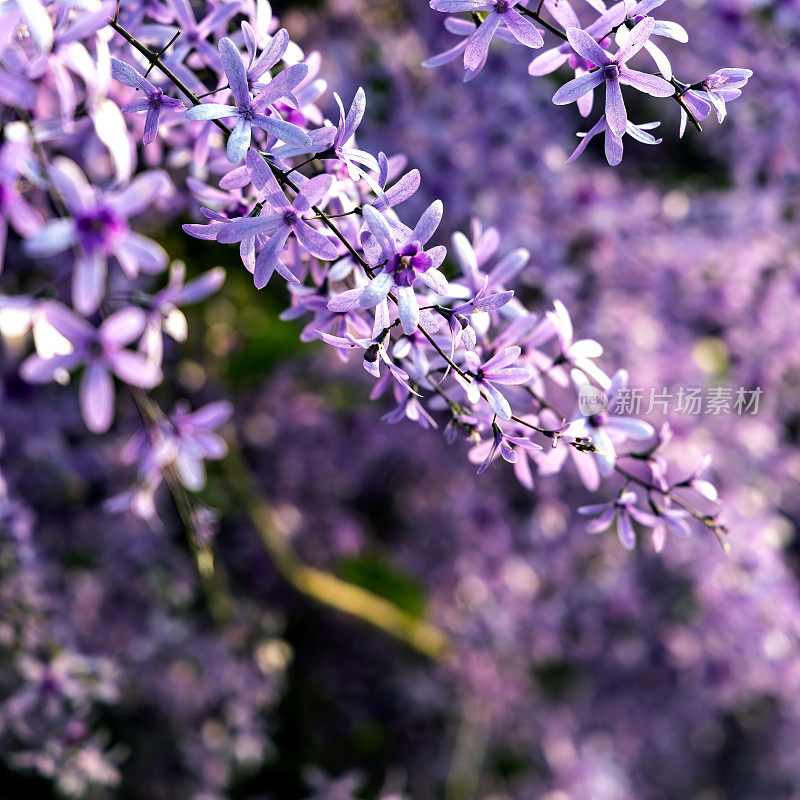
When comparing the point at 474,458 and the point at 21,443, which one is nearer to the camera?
the point at 474,458

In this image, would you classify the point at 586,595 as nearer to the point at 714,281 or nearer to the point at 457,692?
the point at 457,692

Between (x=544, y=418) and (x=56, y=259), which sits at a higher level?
(x=544, y=418)

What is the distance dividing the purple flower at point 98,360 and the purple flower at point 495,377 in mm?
309

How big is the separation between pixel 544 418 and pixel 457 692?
1.98 m

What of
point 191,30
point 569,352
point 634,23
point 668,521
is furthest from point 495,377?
point 191,30

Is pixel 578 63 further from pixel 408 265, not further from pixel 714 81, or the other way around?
pixel 408 265

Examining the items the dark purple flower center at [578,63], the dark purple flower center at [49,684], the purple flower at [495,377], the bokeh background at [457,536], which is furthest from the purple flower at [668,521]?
the dark purple flower center at [49,684]

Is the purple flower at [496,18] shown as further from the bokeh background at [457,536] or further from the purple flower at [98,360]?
the bokeh background at [457,536]

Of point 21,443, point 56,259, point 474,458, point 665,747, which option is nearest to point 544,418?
point 474,458

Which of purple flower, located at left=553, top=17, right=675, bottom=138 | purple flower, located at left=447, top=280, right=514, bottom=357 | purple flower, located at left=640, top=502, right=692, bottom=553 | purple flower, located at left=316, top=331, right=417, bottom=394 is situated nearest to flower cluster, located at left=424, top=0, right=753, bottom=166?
purple flower, located at left=553, top=17, right=675, bottom=138

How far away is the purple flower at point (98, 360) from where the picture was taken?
521 mm

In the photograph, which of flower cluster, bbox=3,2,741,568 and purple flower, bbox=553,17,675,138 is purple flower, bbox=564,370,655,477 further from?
purple flower, bbox=553,17,675,138

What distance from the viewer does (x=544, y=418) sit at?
957 mm

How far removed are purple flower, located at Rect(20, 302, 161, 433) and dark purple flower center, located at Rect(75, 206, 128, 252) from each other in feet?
0.15
